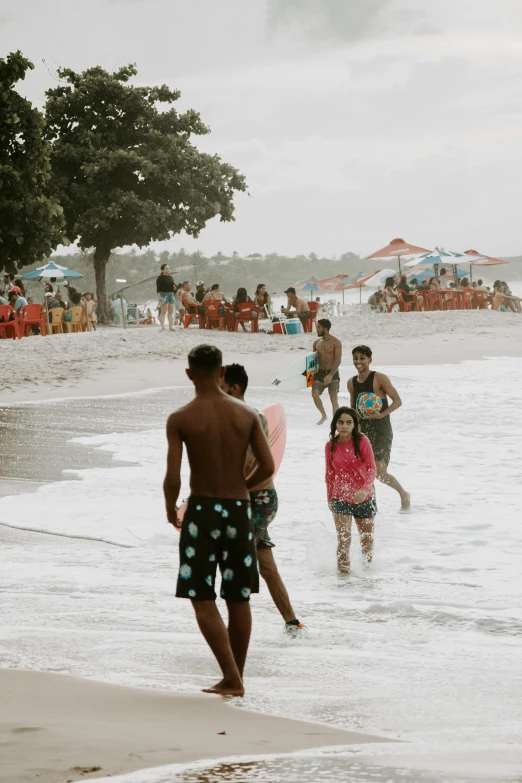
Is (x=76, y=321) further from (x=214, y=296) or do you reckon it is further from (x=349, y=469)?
(x=349, y=469)

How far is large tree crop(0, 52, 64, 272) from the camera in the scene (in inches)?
1079

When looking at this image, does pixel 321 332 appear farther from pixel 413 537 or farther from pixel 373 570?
pixel 373 570

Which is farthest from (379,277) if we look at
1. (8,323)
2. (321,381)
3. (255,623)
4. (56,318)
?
(255,623)

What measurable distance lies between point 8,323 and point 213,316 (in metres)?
6.19

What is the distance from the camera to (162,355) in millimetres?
24484

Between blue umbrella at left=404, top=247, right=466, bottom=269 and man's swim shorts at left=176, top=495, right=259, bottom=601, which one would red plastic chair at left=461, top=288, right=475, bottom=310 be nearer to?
blue umbrella at left=404, top=247, right=466, bottom=269

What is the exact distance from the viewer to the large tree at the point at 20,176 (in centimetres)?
2741

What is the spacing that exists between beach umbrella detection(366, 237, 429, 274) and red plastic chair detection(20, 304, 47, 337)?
12.3 metres

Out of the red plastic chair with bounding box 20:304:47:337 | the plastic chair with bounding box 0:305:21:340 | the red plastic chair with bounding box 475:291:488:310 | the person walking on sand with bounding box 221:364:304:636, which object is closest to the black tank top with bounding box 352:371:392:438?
the person walking on sand with bounding box 221:364:304:636

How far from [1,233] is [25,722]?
25.5 metres

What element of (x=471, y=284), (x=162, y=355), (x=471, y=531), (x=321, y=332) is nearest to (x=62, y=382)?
(x=162, y=355)

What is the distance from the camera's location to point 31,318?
26.9 meters

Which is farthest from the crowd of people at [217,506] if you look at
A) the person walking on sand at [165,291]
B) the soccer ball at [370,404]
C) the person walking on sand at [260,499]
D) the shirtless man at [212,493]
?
the person walking on sand at [165,291]

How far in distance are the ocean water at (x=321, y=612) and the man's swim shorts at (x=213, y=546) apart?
20.4 inches
